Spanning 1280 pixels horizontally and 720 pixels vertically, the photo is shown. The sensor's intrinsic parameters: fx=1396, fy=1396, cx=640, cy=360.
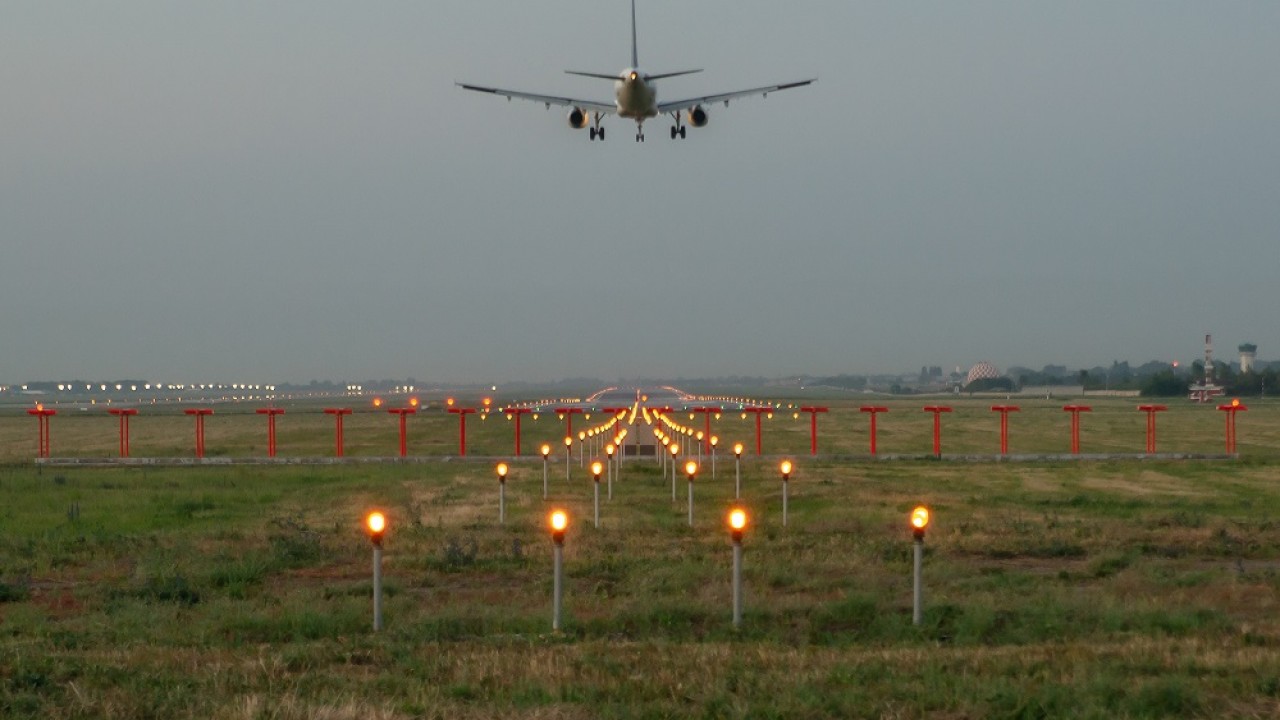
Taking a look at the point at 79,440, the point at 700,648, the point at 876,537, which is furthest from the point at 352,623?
the point at 79,440

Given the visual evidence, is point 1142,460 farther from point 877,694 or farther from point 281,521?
point 877,694

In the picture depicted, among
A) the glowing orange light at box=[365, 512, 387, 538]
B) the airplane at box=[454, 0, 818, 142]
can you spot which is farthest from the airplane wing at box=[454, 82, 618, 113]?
the glowing orange light at box=[365, 512, 387, 538]

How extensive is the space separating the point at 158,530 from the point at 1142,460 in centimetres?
2885

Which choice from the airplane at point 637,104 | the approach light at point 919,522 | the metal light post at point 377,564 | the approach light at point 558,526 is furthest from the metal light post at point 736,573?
the airplane at point 637,104

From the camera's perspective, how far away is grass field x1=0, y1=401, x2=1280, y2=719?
32.7 ft

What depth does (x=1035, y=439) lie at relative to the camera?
194 ft

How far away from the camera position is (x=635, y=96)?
140 ft

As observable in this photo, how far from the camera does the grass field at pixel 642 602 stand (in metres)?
9.98

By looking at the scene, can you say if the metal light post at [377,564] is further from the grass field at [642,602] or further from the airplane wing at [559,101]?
the airplane wing at [559,101]

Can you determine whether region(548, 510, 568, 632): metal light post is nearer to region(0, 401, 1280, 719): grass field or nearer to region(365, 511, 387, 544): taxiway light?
region(0, 401, 1280, 719): grass field

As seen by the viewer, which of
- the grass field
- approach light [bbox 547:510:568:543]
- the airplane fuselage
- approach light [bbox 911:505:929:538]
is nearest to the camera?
the grass field

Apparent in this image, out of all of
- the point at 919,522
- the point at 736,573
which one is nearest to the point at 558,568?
A: the point at 736,573

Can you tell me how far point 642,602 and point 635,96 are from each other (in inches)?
1171

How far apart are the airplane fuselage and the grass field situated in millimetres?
13897
